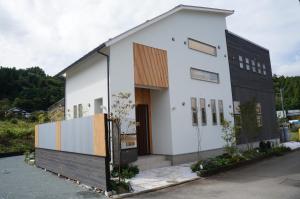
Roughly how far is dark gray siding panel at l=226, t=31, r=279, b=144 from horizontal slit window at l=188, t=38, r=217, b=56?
181cm

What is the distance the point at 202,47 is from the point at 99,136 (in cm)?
940

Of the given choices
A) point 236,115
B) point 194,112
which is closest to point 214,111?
point 236,115

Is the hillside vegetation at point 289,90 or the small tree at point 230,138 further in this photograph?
the hillside vegetation at point 289,90

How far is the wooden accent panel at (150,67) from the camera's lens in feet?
35.2

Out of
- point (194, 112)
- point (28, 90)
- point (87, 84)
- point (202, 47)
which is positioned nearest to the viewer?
point (87, 84)

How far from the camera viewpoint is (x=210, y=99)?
14.2 meters

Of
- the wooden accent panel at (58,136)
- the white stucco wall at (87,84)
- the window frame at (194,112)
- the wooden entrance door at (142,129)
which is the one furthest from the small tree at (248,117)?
the wooden accent panel at (58,136)

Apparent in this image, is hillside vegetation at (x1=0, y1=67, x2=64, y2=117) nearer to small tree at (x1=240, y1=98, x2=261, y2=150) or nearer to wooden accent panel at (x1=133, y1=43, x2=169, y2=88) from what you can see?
wooden accent panel at (x1=133, y1=43, x2=169, y2=88)

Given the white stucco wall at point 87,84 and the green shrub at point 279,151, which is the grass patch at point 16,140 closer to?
the white stucco wall at point 87,84

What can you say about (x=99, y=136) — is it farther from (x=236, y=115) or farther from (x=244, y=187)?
(x=236, y=115)

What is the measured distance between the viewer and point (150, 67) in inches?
443

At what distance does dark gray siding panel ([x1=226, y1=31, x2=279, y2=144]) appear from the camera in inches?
656

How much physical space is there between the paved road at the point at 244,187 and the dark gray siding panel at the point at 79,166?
1331mm

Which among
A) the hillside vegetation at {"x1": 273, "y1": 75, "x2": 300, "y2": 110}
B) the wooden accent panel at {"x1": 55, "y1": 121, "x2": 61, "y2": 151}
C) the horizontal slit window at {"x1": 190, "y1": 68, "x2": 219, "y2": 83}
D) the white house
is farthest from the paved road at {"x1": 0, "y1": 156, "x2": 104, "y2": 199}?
the hillside vegetation at {"x1": 273, "y1": 75, "x2": 300, "y2": 110}
